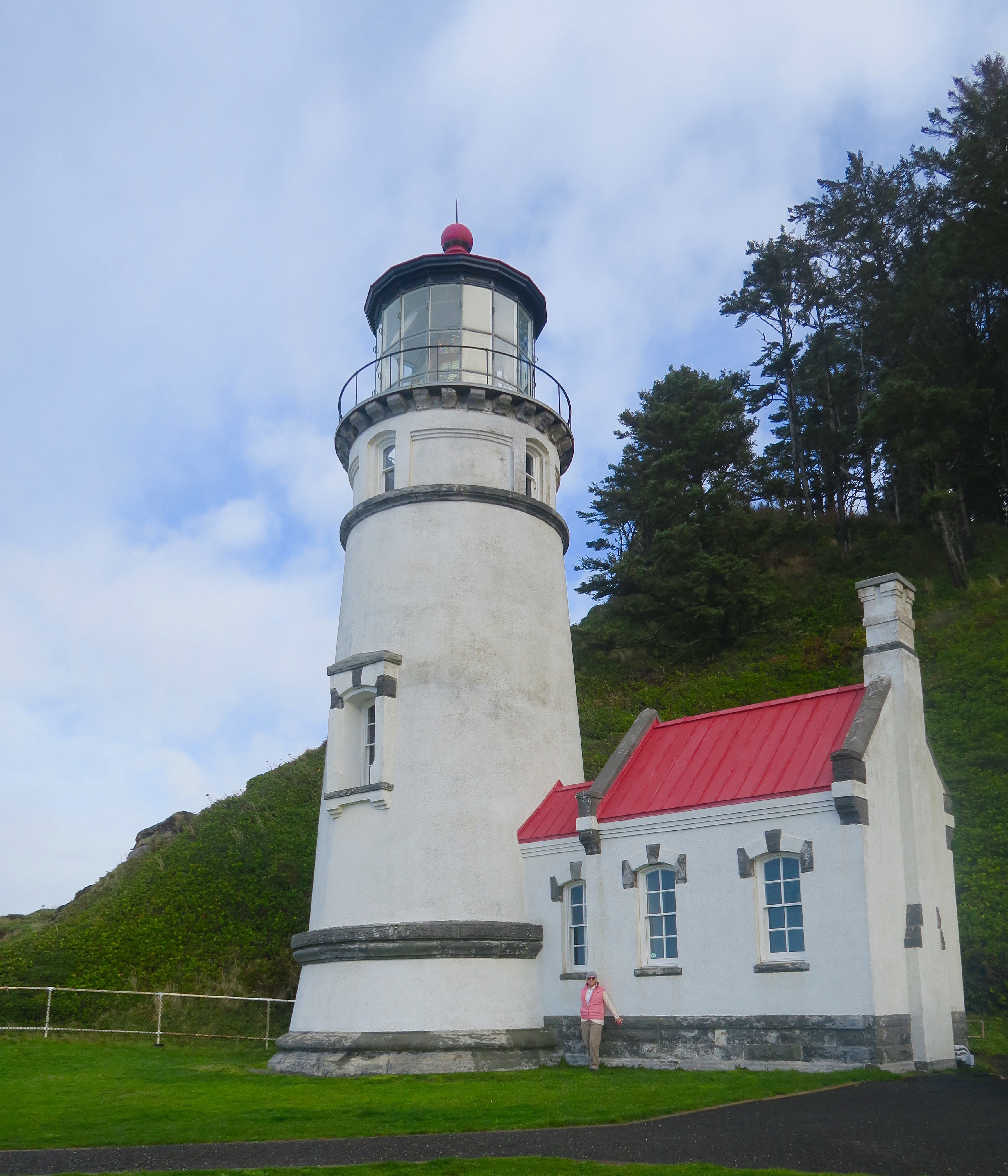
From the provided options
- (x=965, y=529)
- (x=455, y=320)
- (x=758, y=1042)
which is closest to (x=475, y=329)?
(x=455, y=320)

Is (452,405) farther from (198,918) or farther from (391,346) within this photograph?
(198,918)

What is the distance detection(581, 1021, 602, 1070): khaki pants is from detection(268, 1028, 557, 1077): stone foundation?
40.7 inches

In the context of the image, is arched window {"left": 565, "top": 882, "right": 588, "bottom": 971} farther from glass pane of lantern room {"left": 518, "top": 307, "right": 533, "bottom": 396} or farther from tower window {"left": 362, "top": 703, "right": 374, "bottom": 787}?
glass pane of lantern room {"left": 518, "top": 307, "right": 533, "bottom": 396}

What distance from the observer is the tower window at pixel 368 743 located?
1722cm

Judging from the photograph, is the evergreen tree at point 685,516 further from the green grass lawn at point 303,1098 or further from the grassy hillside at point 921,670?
the green grass lawn at point 303,1098

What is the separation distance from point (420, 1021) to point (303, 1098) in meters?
3.86

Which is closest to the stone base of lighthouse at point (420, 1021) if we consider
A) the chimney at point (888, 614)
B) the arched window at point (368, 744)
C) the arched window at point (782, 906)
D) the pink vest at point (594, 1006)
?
the pink vest at point (594, 1006)

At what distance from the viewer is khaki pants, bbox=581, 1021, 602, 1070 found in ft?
47.3

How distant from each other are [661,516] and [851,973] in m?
23.4


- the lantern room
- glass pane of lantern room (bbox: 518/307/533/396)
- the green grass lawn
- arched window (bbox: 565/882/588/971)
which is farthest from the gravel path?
glass pane of lantern room (bbox: 518/307/533/396)

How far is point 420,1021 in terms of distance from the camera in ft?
49.7

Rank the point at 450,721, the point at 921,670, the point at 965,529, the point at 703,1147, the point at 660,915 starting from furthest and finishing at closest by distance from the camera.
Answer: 1. the point at 965,529
2. the point at 921,670
3. the point at 450,721
4. the point at 660,915
5. the point at 703,1147

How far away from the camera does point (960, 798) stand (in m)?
20.0

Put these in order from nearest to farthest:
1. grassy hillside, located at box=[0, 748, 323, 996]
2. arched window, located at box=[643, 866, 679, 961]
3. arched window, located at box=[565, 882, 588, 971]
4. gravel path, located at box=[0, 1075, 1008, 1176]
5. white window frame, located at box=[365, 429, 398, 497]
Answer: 1. gravel path, located at box=[0, 1075, 1008, 1176]
2. arched window, located at box=[643, 866, 679, 961]
3. arched window, located at box=[565, 882, 588, 971]
4. white window frame, located at box=[365, 429, 398, 497]
5. grassy hillside, located at box=[0, 748, 323, 996]
